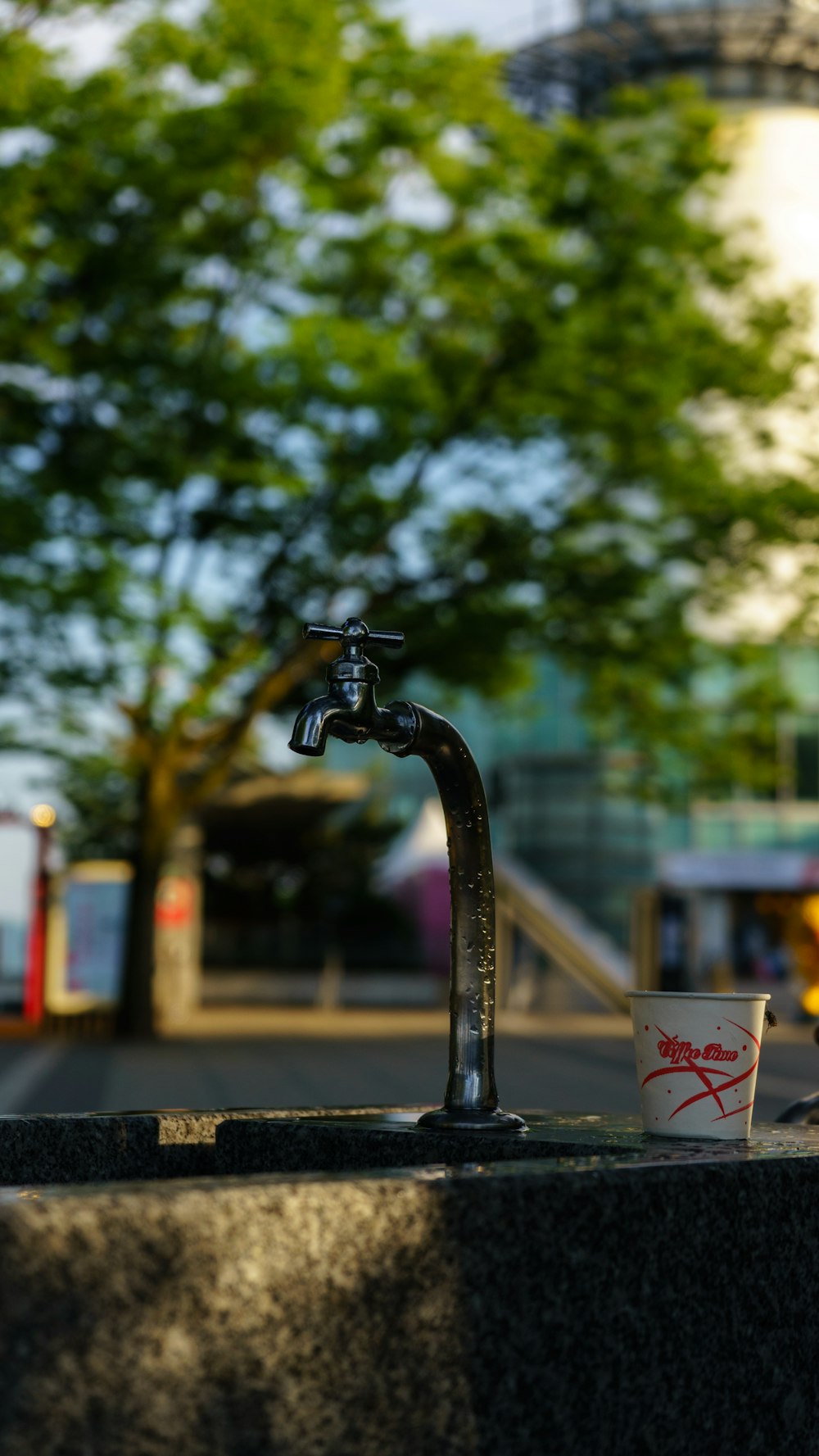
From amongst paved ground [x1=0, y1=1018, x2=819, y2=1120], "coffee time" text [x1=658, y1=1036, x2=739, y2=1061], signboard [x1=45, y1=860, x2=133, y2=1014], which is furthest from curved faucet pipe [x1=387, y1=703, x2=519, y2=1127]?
signboard [x1=45, y1=860, x2=133, y2=1014]

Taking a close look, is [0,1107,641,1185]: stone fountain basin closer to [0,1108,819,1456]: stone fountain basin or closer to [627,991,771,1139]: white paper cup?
[627,991,771,1139]: white paper cup

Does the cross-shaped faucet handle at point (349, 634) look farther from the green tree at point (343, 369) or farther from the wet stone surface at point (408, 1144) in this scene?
the green tree at point (343, 369)

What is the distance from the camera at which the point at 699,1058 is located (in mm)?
2545

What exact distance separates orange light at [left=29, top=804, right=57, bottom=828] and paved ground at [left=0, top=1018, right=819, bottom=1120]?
8.53 ft

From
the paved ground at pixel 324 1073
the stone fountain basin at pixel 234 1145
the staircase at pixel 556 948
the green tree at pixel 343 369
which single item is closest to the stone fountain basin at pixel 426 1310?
the stone fountain basin at pixel 234 1145

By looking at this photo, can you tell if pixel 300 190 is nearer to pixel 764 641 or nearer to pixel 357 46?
pixel 357 46

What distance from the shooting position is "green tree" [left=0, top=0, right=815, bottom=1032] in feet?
59.9

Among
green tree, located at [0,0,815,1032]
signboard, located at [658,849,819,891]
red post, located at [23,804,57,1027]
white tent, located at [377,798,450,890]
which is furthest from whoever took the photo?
signboard, located at [658,849,819,891]

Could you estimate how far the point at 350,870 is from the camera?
4438 cm

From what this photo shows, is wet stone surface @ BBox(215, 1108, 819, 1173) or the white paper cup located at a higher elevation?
the white paper cup

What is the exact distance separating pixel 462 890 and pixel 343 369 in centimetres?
1624

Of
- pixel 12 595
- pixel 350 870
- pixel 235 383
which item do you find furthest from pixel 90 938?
pixel 350 870

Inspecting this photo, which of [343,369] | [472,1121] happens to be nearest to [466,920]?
[472,1121]

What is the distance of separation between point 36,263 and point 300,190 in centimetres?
294
